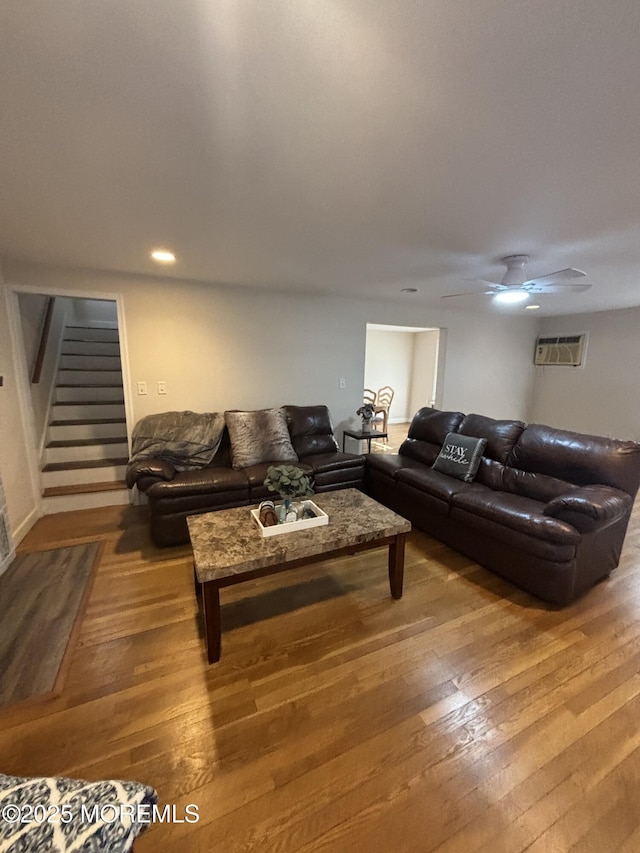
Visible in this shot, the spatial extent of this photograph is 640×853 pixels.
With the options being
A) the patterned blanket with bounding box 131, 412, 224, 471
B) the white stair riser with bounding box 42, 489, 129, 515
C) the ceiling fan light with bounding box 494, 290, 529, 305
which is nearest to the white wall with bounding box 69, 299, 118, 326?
the patterned blanket with bounding box 131, 412, 224, 471

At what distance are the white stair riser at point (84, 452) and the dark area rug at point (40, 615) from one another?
4.25ft

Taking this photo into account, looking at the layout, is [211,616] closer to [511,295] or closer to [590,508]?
[590,508]

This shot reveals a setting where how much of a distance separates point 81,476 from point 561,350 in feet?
22.5

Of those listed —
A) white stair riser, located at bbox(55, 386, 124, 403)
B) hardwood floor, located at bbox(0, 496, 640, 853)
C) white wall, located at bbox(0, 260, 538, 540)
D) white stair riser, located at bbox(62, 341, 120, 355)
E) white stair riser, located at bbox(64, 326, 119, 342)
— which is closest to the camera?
hardwood floor, located at bbox(0, 496, 640, 853)

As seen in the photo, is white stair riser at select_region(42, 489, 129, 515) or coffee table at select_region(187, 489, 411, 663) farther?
white stair riser at select_region(42, 489, 129, 515)

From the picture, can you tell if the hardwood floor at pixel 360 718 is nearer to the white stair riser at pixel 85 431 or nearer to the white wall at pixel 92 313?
the white stair riser at pixel 85 431

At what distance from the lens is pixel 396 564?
7.04 feet

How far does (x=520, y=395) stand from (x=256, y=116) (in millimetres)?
6083

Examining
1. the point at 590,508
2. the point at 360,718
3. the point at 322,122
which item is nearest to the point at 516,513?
the point at 590,508

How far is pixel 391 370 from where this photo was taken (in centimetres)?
784

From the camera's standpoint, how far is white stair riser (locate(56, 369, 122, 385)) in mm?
4242

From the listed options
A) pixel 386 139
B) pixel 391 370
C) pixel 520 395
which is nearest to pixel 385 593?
pixel 386 139

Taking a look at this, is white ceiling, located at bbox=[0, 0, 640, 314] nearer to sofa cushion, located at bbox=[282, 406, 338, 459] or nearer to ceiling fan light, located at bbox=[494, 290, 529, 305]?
ceiling fan light, located at bbox=[494, 290, 529, 305]

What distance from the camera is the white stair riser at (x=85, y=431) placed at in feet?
12.4
